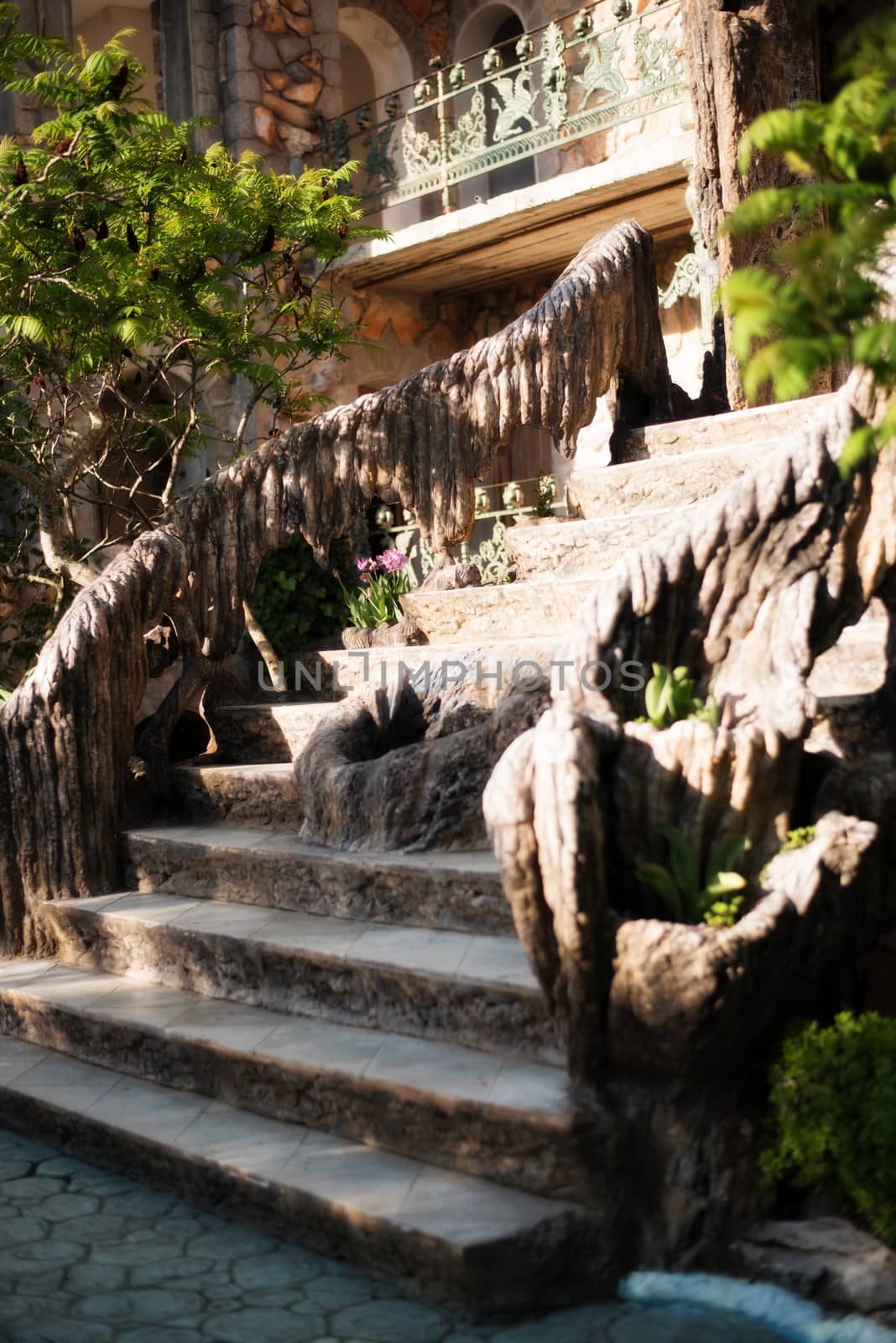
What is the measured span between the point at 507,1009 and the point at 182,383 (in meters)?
8.90

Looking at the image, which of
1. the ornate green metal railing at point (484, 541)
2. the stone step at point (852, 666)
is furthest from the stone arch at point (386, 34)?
the stone step at point (852, 666)

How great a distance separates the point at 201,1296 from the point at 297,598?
6.35 metres

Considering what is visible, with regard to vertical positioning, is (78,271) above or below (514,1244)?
above

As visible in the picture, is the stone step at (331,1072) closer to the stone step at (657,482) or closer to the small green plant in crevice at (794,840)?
the small green plant in crevice at (794,840)

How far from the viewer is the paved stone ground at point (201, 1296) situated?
311 centimetres

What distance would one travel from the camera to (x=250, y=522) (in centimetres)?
646

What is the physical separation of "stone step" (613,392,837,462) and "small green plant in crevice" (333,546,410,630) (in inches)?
57.8

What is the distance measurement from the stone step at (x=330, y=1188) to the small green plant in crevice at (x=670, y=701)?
1218 mm

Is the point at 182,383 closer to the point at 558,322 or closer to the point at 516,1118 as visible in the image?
the point at 558,322

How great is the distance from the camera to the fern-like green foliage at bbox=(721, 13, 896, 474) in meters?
2.18

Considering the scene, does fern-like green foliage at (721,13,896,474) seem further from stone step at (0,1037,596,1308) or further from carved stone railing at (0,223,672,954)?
carved stone railing at (0,223,672,954)

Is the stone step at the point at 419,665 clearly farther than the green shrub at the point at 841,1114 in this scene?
Yes

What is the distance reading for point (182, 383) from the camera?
11789 mm

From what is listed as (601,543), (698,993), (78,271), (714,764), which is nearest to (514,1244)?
(698,993)
